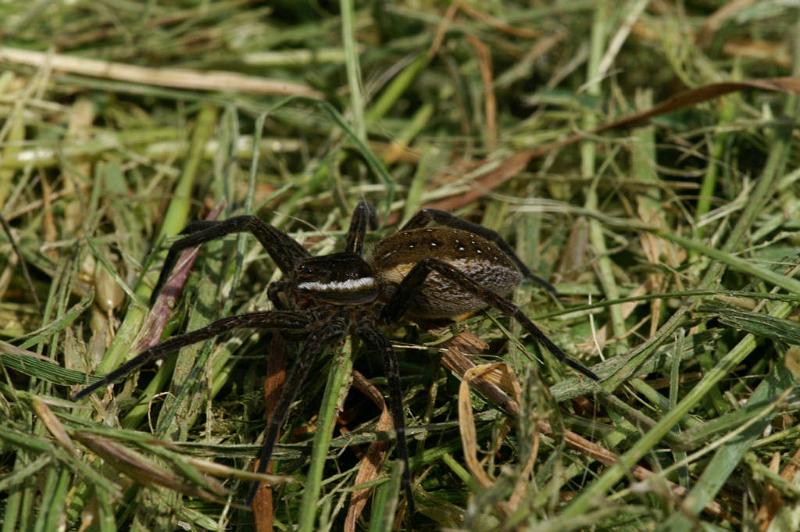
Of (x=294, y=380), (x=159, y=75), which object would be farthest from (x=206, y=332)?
(x=159, y=75)

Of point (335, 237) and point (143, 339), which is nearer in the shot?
point (143, 339)

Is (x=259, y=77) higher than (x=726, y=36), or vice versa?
(x=726, y=36)

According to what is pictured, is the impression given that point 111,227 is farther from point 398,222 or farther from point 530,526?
point 530,526

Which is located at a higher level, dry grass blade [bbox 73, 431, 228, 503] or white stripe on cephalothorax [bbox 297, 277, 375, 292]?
white stripe on cephalothorax [bbox 297, 277, 375, 292]

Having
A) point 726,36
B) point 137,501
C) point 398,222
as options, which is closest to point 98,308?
point 137,501

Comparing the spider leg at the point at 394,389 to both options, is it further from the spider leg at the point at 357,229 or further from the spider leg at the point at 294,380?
the spider leg at the point at 357,229

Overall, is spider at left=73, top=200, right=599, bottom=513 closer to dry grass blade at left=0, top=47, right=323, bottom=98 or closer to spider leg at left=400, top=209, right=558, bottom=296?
spider leg at left=400, top=209, right=558, bottom=296

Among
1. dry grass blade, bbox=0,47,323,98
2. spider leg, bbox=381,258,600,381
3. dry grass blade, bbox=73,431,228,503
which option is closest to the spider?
spider leg, bbox=381,258,600,381
